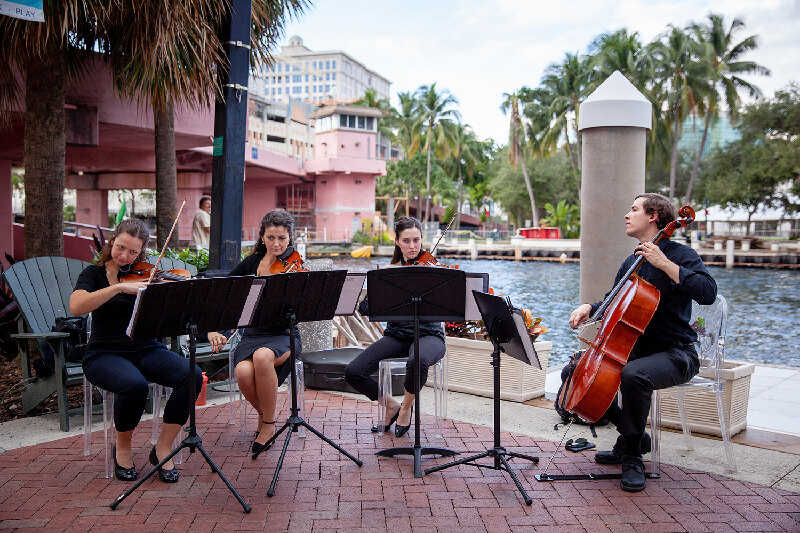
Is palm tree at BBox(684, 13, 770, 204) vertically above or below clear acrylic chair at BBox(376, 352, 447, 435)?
above

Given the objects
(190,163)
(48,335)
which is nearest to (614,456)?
(48,335)

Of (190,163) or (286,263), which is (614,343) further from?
(190,163)

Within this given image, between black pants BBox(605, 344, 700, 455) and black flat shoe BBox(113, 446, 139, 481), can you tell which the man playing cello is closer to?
black pants BBox(605, 344, 700, 455)

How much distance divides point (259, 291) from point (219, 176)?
187cm

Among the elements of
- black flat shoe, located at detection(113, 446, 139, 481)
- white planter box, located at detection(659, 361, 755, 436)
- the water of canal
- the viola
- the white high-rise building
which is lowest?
the water of canal

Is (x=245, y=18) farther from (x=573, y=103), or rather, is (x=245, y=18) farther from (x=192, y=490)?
(x=573, y=103)

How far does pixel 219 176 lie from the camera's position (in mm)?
5262

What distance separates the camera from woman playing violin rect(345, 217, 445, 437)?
14.8 feet

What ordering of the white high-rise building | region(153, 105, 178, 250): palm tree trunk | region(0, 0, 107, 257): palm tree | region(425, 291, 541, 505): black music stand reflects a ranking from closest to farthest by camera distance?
region(425, 291, 541, 505): black music stand, region(0, 0, 107, 257): palm tree, region(153, 105, 178, 250): palm tree trunk, the white high-rise building

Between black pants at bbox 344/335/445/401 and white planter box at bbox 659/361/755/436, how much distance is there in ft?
5.32

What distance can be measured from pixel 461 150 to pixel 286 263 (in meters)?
55.4

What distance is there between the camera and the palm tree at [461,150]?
53628 mm

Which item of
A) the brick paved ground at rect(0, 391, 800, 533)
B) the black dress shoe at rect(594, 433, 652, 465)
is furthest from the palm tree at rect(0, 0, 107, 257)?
the black dress shoe at rect(594, 433, 652, 465)

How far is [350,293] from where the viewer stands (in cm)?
415
